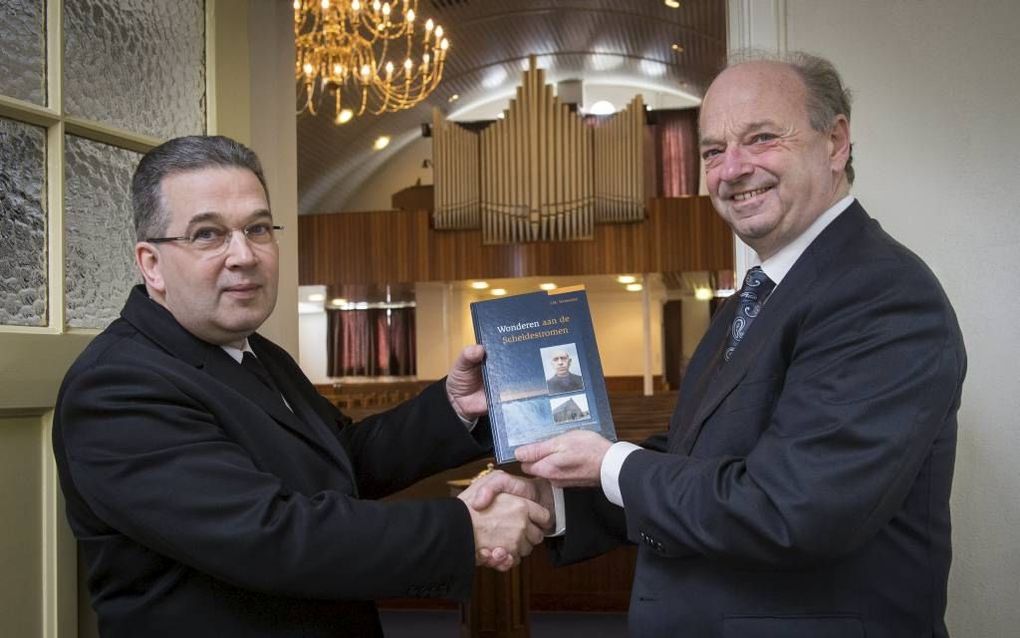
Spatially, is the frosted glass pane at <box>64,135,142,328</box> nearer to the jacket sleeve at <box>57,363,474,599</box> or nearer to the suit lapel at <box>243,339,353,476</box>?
the suit lapel at <box>243,339,353,476</box>

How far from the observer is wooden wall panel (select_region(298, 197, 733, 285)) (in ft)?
40.4

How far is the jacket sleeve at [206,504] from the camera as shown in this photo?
1574 millimetres

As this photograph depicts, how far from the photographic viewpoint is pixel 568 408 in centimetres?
196

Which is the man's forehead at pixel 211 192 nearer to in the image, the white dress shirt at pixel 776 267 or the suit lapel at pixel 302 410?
the suit lapel at pixel 302 410

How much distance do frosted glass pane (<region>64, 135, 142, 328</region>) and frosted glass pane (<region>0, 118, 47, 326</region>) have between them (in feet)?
0.21

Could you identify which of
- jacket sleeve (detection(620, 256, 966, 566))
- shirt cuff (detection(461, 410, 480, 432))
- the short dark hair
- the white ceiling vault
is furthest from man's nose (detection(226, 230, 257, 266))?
the white ceiling vault

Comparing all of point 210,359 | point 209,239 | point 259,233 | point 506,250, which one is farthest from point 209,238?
point 506,250

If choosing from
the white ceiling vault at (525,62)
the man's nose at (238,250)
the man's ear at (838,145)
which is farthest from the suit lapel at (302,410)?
the white ceiling vault at (525,62)

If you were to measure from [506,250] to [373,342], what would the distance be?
26.2 feet

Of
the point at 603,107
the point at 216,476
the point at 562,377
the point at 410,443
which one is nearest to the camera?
the point at 216,476

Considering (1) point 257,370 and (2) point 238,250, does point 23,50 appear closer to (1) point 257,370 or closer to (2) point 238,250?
(2) point 238,250

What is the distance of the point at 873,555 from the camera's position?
5.37 ft

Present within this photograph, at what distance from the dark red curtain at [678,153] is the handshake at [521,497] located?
14267 millimetres

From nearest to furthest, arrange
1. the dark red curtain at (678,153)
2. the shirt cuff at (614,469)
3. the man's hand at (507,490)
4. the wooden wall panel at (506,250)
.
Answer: the shirt cuff at (614,469) < the man's hand at (507,490) < the wooden wall panel at (506,250) < the dark red curtain at (678,153)
